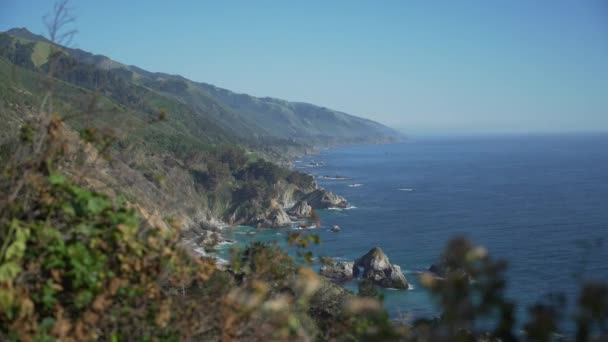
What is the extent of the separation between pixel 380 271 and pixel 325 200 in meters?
32.6

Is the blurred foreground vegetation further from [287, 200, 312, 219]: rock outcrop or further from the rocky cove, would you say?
[287, 200, 312, 219]: rock outcrop

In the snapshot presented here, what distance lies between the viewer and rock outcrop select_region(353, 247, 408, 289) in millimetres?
36562

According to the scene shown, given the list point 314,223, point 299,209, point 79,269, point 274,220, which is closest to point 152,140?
point 299,209

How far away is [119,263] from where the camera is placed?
124 inches

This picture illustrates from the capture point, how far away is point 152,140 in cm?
7806

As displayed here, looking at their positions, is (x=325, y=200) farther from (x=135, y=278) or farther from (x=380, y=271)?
(x=135, y=278)

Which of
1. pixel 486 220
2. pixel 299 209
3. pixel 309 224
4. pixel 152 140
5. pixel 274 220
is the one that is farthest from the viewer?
pixel 152 140

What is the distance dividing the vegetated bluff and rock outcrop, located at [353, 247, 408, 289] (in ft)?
39.0

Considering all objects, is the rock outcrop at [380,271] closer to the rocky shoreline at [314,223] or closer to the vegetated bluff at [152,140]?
the rocky shoreline at [314,223]

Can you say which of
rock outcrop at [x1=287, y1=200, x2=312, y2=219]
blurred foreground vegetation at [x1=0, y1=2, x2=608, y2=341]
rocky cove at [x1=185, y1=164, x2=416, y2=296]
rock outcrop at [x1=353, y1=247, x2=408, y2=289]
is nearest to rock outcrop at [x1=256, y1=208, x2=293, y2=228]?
rocky cove at [x1=185, y1=164, x2=416, y2=296]

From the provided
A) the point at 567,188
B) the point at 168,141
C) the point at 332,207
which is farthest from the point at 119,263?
the point at 168,141

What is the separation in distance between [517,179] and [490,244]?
40.9m

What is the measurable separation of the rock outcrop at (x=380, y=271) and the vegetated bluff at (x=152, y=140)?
468 inches

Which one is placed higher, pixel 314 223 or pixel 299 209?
pixel 314 223
